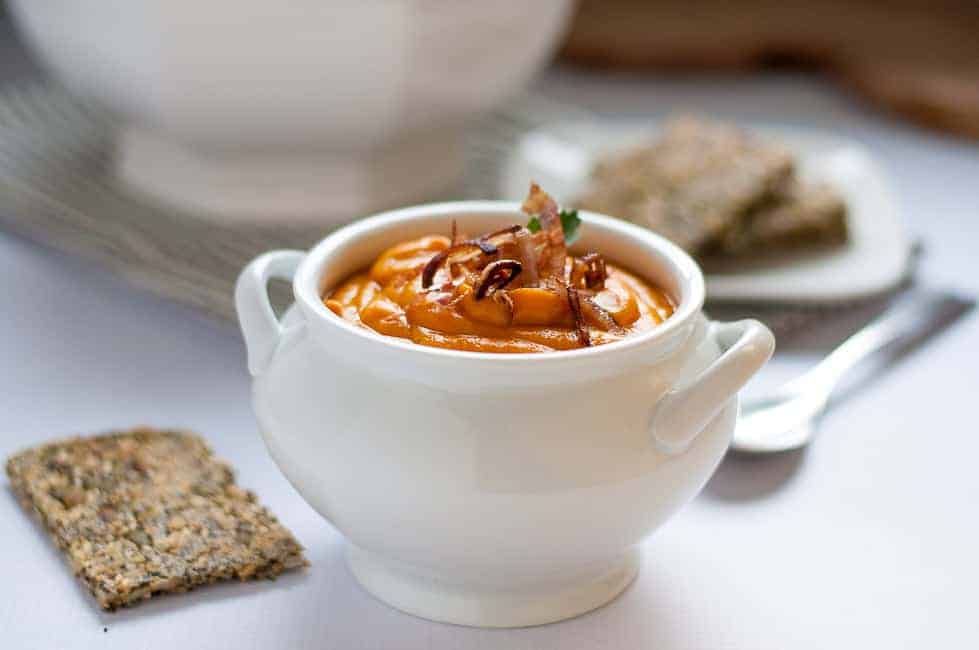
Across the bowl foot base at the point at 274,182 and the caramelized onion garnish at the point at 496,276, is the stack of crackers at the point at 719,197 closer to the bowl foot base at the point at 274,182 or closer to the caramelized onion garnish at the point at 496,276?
the bowl foot base at the point at 274,182

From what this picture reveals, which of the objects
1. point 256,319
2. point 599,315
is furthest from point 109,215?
point 599,315

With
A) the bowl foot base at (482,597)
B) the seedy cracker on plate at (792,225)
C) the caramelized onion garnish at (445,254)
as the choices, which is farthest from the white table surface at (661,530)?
the caramelized onion garnish at (445,254)

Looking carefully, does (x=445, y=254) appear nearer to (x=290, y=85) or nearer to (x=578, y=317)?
(x=578, y=317)

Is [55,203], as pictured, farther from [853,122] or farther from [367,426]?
[853,122]

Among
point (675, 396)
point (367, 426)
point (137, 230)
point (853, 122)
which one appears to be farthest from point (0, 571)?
point (853, 122)

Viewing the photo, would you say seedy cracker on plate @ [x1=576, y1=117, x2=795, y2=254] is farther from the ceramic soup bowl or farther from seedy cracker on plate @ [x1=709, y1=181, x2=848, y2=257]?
the ceramic soup bowl
